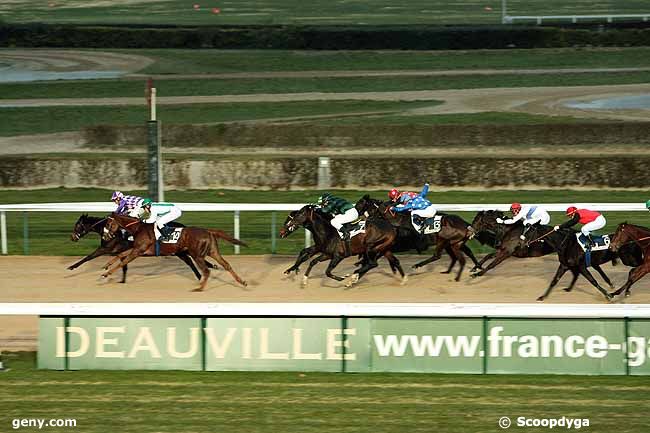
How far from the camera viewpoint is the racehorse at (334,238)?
44.1 feet

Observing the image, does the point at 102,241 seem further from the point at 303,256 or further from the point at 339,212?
the point at 339,212

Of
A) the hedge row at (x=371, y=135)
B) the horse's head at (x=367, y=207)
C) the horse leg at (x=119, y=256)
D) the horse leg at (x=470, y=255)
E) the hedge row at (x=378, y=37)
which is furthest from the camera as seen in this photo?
the hedge row at (x=378, y=37)

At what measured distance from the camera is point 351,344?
388 inches

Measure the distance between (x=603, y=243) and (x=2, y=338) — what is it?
20.2 ft

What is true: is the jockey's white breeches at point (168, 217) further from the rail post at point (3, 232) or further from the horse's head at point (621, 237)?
the horse's head at point (621, 237)

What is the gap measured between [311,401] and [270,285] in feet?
16.0

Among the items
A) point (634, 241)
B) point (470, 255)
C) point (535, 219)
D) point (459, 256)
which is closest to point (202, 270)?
point (459, 256)

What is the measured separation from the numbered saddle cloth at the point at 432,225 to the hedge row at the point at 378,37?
67.0ft

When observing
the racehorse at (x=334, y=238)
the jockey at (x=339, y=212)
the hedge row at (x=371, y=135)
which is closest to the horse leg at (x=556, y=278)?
the racehorse at (x=334, y=238)

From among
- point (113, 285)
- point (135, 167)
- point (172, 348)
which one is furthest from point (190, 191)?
point (172, 348)

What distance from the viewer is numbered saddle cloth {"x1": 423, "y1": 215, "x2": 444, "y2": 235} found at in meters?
13.9

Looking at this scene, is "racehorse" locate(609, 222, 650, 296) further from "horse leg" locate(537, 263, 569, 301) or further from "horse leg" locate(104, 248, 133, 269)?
"horse leg" locate(104, 248, 133, 269)

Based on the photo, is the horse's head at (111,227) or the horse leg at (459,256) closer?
the horse's head at (111,227)

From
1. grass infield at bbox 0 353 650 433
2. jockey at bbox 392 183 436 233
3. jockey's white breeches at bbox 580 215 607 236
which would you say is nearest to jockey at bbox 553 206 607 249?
jockey's white breeches at bbox 580 215 607 236
